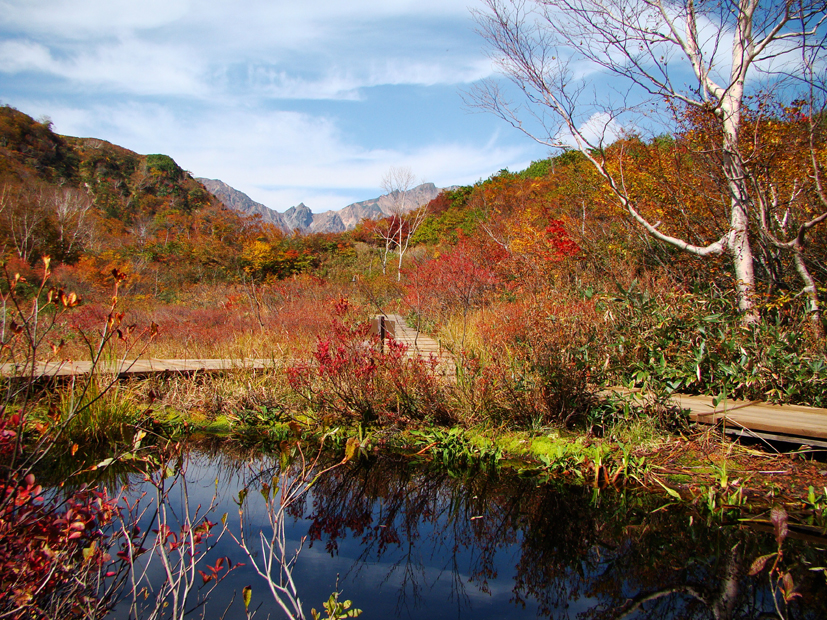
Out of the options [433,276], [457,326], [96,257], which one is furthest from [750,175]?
Result: [96,257]

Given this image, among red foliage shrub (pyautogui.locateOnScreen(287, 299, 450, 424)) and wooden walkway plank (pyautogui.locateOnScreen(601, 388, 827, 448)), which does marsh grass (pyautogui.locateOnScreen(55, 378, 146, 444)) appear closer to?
red foliage shrub (pyautogui.locateOnScreen(287, 299, 450, 424))

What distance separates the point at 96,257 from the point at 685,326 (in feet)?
82.0

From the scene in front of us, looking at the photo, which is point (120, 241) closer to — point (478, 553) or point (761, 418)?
point (478, 553)

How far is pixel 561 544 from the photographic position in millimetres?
2756

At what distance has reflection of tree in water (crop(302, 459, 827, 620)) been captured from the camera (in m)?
2.24

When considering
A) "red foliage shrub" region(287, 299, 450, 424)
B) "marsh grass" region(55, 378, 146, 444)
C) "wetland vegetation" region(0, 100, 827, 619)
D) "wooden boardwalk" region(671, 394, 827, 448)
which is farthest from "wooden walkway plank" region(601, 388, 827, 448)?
"marsh grass" region(55, 378, 146, 444)

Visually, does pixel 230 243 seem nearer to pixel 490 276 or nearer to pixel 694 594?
pixel 490 276

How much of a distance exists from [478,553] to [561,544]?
0.49 meters

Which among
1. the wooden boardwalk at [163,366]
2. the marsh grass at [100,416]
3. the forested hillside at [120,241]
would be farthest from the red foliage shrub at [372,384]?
the forested hillside at [120,241]

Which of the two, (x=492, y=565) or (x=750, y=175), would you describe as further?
(x=750, y=175)

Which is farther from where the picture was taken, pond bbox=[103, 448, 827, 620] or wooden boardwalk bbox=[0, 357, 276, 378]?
wooden boardwalk bbox=[0, 357, 276, 378]

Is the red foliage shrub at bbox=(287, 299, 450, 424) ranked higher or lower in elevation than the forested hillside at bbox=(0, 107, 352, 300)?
lower

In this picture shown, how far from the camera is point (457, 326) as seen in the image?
6.91m

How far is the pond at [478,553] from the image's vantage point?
2.19m
